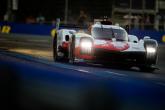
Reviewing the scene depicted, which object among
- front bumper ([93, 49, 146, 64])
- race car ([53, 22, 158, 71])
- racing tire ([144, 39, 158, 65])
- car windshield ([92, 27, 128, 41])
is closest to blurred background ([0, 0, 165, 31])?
car windshield ([92, 27, 128, 41])

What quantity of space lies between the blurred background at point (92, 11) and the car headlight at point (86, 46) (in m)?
23.4

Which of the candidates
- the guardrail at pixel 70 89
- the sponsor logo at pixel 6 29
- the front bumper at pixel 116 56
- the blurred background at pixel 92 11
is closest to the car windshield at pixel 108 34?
the front bumper at pixel 116 56

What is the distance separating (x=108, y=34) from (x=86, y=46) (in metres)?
1.01

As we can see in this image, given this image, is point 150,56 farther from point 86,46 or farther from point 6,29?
point 6,29

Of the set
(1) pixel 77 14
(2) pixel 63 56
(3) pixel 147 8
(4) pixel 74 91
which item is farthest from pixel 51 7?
(4) pixel 74 91

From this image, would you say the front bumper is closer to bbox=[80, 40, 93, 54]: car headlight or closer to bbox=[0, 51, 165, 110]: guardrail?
bbox=[80, 40, 93, 54]: car headlight

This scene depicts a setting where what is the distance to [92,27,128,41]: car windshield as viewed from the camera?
1342cm

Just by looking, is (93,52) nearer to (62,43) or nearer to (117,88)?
(62,43)

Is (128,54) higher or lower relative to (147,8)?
lower

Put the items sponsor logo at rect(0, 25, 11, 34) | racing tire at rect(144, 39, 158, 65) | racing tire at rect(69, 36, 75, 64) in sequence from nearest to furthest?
racing tire at rect(144, 39, 158, 65)
racing tire at rect(69, 36, 75, 64)
sponsor logo at rect(0, 25, 11, 34)

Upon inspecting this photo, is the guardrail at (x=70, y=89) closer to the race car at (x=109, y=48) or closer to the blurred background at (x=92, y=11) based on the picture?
the race car at (x=109, y=48)

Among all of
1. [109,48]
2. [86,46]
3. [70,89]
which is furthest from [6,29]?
[70,89]

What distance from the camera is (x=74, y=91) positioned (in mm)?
5695

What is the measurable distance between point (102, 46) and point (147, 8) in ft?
88.8
